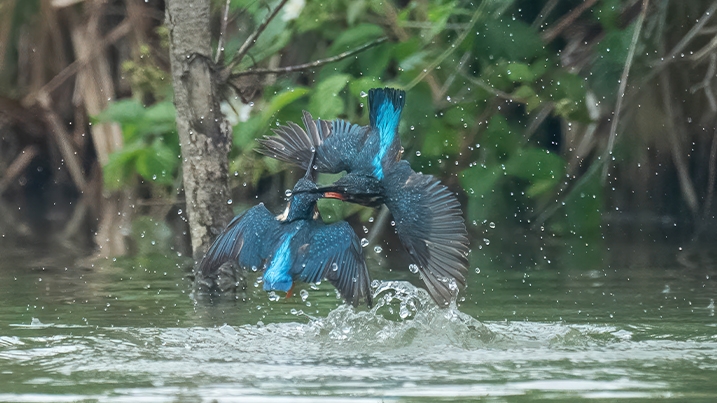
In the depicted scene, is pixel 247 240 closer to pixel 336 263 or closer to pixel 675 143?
pixel 336 263

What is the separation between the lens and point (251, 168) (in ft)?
22.0

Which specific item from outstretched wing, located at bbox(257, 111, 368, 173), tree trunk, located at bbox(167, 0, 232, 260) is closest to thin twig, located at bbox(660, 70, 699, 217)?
outstretched wing, located at bbox(257, 111, 368, 173)

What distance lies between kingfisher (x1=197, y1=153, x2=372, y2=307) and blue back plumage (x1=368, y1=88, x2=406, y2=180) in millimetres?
308

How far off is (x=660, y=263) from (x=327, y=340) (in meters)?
2.48

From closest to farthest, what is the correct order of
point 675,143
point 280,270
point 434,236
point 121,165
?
point 280,270
point 434,236
point 121,165
point 675,143

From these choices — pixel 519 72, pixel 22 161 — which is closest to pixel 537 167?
pixel 519 72

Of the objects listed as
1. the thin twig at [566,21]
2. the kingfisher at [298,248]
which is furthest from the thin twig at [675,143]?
the kingfisher at [298,248]

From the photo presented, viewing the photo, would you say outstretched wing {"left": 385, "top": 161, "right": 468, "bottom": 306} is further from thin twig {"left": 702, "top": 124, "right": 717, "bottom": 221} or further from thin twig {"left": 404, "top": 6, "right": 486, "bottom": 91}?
thin twig {"left": 702, "top": 124, "right": 717, "bottom": 221}

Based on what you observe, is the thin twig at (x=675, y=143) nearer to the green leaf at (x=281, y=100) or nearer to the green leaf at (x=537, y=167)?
the green leaf at (x=537, y=167)

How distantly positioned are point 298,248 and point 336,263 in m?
0.14

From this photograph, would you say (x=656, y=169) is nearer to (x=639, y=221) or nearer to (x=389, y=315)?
(x=639, y=221)

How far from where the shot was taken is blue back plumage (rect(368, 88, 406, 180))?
15.1 feet

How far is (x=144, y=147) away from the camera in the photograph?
6.57 meters

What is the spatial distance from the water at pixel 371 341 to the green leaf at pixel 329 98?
864mm
